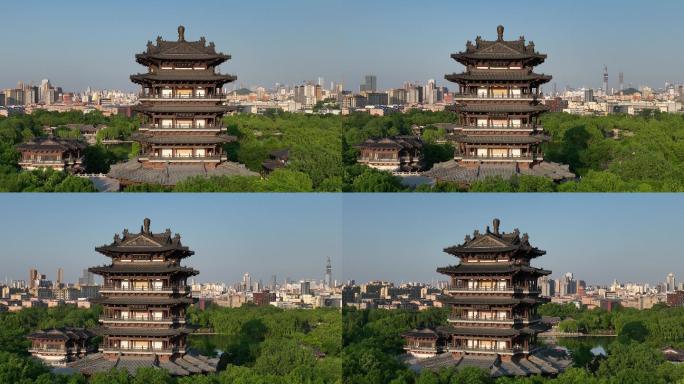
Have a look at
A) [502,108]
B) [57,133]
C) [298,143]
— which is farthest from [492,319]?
[57,133]

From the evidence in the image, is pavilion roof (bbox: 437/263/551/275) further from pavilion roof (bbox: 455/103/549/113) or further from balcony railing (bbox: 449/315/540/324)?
pavilion roof (bbox: 455/103/549/113)

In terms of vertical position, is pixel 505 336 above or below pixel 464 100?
below

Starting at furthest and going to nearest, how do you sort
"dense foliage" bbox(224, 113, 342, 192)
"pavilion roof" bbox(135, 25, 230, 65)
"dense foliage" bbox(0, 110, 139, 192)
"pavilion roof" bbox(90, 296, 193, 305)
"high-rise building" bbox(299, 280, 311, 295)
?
"high-rise building" bbox(299, 280, 311, 295) → "dense foliage" bbox(224, 113, 342, 192) → "dense foliage" bbox(0, 110, 139, 192) → "pavilion roof" bbox(135, 25, 230, 65) → "pavilion roof" bbox(90, 296, 193, 305)

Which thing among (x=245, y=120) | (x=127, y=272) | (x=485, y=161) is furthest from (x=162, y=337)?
(x=245, y=120)

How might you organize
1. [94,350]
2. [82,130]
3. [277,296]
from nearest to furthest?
[94,350]
[82,130]
[277,296]

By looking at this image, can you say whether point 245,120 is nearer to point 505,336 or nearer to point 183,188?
point 183,188

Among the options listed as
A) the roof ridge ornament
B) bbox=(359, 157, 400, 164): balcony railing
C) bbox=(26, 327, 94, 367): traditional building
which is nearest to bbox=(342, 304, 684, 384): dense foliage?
bbox=(359, 157, 400, 164): balcony railing
